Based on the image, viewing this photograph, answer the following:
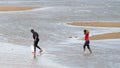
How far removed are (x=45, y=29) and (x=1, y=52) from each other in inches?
541

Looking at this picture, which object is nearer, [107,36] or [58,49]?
[58,49]

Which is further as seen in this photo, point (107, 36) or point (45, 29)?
point (45, 29)

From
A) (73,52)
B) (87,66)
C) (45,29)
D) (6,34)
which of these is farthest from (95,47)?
(45,29)

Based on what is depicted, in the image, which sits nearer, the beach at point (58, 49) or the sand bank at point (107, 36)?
the beach at point (58, 49)

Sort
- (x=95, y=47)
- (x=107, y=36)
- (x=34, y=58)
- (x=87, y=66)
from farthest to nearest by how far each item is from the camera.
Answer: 1. (x=107, y=36)
2. (x=95, y=47)
3. (x=34, y=58)
4. (x=87, y=66)

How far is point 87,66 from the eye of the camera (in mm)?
20344

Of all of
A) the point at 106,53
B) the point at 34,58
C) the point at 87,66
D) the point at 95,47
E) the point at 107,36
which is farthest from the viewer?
the point at 107,36

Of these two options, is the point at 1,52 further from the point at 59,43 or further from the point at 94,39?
the point at 94,39

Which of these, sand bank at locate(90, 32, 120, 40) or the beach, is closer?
the beach

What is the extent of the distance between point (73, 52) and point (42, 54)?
70.8 inches

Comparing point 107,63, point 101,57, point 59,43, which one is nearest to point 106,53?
point 101,57

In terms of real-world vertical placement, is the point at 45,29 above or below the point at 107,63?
below

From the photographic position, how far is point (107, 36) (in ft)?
103

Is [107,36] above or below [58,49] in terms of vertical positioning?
below
